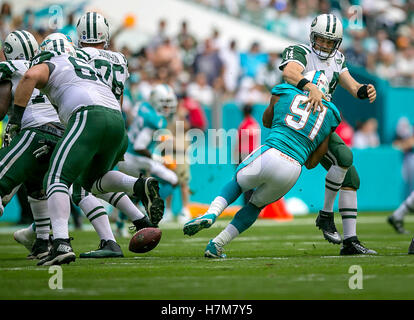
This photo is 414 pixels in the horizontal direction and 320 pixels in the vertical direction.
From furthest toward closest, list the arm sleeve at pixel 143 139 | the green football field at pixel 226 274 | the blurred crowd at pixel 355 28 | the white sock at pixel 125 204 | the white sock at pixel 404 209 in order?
the blurred crowd at pixel 355 28 < the arm sleeve at pixel 143 139 < the white sock at pixel 404 209 < the white sock at pixel 125 204 < the green football field at pixel 226 274

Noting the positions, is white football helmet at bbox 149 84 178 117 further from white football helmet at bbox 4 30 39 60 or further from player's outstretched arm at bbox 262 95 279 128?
player's outstretched arm at bbox 262 95 279 128

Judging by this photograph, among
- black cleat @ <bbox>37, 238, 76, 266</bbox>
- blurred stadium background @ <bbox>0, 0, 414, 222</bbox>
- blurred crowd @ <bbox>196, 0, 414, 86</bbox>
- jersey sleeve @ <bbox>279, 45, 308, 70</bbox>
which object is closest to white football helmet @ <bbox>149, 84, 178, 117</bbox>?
blurred stadium background @ <bbox>0, 0, 414, 222</bbox>

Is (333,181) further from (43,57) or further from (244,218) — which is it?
(43,57)

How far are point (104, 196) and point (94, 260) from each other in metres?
0.73

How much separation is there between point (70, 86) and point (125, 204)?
1.29 m

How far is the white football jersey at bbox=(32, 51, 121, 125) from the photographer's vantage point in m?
6.67

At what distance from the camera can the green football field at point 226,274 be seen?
16.5 feet

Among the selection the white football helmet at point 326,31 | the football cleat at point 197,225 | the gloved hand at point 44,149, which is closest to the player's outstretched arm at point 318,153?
the white football helmet at point 326,31

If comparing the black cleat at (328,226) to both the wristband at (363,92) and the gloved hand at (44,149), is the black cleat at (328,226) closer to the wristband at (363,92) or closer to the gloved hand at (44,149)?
the wristband at (363,92)

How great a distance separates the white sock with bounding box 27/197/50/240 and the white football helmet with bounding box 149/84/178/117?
189 inches

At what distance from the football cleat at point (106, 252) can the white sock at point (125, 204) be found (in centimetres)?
29

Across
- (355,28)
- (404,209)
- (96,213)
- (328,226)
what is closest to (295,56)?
(328,226)

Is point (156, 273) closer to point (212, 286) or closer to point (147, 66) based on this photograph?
point (212, 286)

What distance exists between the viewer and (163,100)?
12.5m
